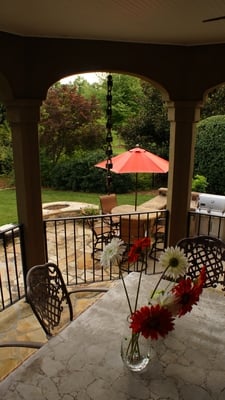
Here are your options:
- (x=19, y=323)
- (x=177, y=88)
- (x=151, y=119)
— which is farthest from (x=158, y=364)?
(x=151, y=119)

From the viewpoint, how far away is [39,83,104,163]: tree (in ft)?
31.8

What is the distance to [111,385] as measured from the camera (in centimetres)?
146

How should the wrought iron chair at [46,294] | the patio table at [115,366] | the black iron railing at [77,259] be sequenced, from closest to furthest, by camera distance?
1. the patio table at [115,366]
2. the wrought iron chair at [46,294]
3. the black iron railing at [77,259]

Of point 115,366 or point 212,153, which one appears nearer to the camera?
point 115,366

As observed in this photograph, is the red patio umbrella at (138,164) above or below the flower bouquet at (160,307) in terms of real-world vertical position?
above

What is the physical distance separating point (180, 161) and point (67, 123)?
271 inches

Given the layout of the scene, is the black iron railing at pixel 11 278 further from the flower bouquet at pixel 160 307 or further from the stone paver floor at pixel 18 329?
the flower bouquet at pixel 160 307

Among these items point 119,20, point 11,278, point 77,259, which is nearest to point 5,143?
point 77,259

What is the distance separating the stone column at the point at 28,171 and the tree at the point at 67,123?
266 inches

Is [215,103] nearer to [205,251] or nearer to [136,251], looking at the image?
[205,251]

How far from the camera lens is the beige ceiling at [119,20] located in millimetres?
2057

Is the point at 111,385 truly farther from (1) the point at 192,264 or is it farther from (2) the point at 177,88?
(2) the point at 177,88

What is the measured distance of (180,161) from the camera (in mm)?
3664

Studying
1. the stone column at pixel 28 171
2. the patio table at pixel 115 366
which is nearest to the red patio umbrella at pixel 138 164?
the stone column at pixel 28 171
